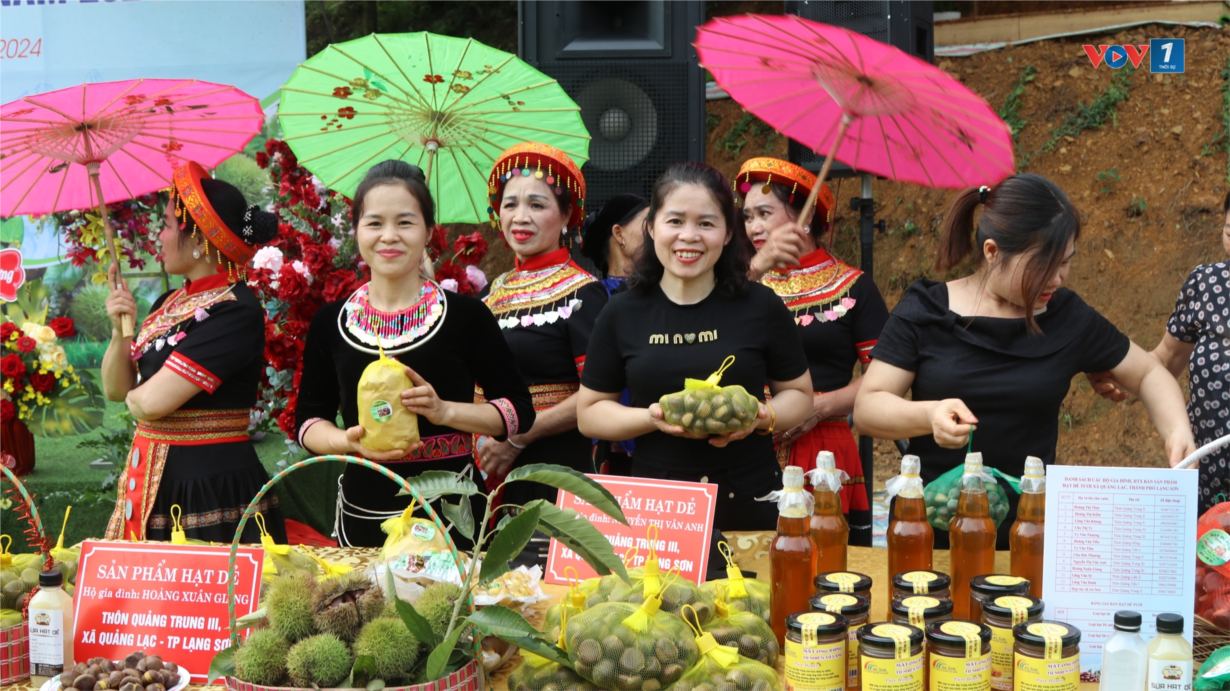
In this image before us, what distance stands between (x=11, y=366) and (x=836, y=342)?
9.77 feet

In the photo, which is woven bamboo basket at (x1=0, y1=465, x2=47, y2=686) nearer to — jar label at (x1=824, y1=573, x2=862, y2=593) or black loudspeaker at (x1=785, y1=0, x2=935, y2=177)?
jar label at (x1=824, y1=573, x2=862, y2=593)

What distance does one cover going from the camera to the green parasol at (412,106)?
2848 mm

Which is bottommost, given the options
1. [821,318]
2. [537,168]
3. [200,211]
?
[821,318]

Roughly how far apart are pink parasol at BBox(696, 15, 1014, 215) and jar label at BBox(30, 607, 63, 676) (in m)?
1.46

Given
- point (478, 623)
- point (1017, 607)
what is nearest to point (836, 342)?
point (1017, 607)

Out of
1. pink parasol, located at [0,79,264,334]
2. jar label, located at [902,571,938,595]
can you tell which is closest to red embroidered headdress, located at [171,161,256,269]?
pink parasol, located at [0,79,264,334]

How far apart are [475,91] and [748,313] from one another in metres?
1.19

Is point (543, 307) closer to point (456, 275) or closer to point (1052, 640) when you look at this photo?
point (456, 275)

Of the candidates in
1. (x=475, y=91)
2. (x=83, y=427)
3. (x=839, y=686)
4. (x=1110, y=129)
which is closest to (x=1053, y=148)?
(x=1110, y=129)

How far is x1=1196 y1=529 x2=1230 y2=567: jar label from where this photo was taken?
147 centimetres

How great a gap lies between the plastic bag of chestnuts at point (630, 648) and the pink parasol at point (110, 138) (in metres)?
1.79

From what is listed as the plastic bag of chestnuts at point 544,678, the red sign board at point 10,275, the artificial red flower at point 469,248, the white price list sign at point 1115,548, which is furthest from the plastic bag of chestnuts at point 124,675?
the red sign board at point 10,275

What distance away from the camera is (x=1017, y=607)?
4.32ft

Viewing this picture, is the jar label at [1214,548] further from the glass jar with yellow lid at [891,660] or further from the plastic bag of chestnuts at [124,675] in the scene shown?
the plastic bag of chestnuts at [124,675]
